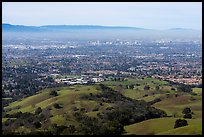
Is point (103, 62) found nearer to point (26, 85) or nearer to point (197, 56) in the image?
point (197, 56)

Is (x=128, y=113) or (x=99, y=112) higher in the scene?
(x=128, y=113)

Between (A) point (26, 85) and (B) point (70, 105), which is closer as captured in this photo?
(B) point (70, 105)

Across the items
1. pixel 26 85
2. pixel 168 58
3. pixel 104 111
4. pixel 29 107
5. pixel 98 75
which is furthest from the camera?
pixel 168 58

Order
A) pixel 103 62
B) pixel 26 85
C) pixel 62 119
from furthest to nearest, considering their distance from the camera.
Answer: pixel 103 62 → pixel 26 85 → pixel 62 119

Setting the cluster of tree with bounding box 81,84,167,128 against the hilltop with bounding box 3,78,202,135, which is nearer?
the hilltop with bounding box 3,78,202,135

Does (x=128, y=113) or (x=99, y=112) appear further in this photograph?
(x=99, y=112)

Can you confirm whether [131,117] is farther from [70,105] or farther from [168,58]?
A: [168,58]

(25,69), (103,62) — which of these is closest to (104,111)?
(25,69)

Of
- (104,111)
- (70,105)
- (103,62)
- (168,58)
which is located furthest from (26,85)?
(168,58)

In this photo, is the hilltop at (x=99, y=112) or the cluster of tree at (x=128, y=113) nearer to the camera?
the hilltop at (x=99, y=112)
